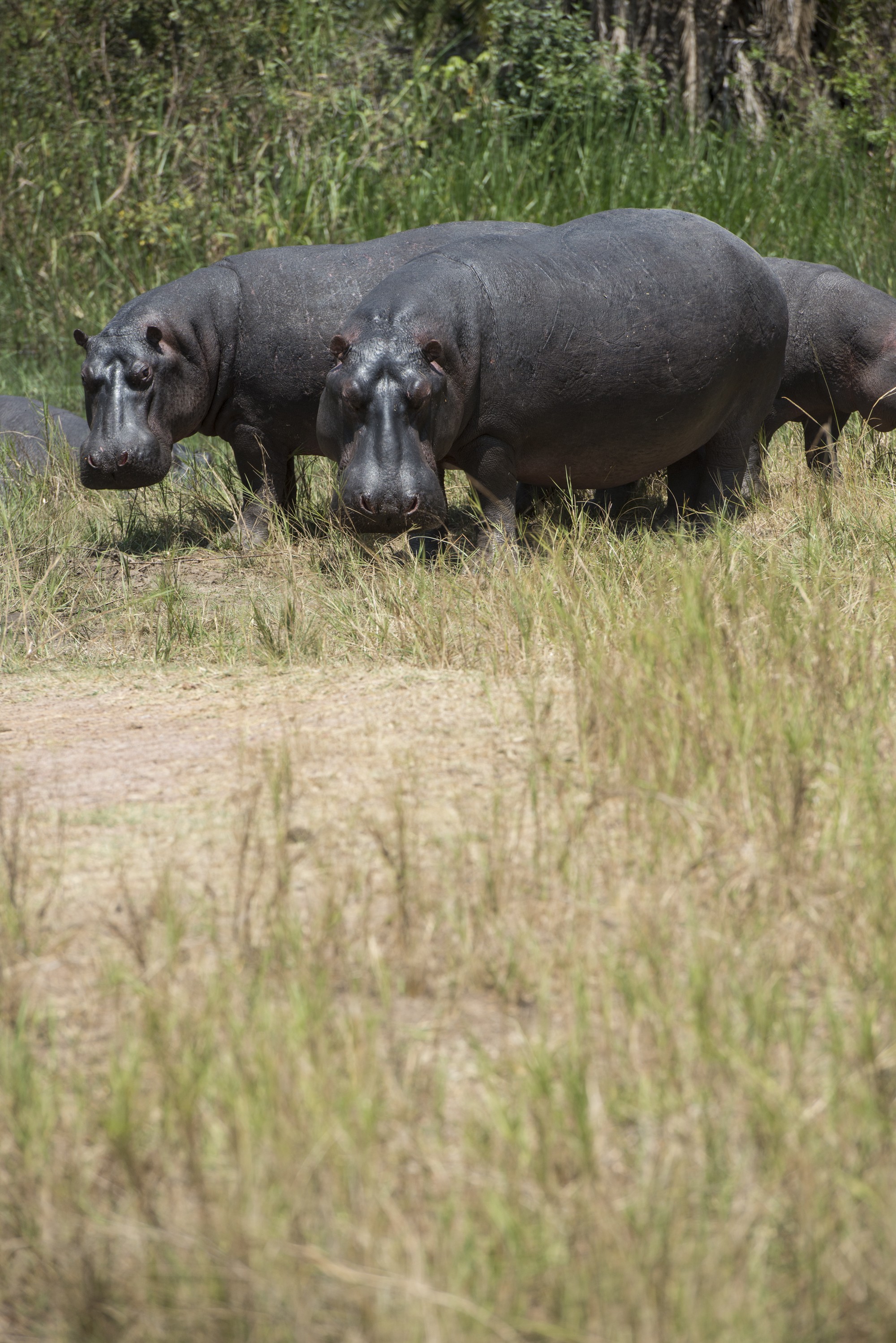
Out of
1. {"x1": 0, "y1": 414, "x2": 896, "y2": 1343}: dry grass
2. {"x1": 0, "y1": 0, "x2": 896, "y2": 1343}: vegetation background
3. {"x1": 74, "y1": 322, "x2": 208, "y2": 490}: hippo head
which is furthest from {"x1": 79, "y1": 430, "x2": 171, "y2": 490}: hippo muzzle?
{"x1": 0, "y1": 414, "x2": 896, "y2": 1343}: dry grass

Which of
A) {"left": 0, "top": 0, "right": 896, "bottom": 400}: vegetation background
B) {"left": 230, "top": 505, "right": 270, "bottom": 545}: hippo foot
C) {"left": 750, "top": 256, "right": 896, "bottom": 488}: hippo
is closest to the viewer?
{"left": 230, "top": 505, "right": 270, "bottom": 545}: hippo foot

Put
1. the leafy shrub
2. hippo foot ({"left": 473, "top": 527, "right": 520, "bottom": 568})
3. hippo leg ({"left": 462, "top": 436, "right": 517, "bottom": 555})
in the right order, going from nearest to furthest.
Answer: hippo foot ({"left": 473, "top": 527, "right": 520, "bottom": 568})
hippo leg ({"left": 462, "top": 436, "right": 517, "bottom": 555})
the leafy shrub

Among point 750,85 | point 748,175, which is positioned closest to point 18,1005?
point 748,175

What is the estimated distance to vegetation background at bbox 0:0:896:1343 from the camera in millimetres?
1559

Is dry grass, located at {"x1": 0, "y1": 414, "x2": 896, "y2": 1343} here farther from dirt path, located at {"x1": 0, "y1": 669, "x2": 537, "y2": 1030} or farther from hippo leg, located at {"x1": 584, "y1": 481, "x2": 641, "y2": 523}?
hippo leg, located at {"x1": 584, "y1": 481, "x2": 641, "y2": 523}

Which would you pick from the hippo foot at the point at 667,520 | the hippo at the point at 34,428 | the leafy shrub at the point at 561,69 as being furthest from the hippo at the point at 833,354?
the leafy shrub at the point at 561,69

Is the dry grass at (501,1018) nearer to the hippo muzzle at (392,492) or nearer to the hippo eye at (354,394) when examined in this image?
the hippo muzzle at (392,492)

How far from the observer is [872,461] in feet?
20.1

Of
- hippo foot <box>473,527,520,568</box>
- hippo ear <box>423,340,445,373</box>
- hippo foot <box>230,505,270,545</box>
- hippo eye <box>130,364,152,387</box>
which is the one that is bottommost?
hippo foot <box>230,505,270,545</box>

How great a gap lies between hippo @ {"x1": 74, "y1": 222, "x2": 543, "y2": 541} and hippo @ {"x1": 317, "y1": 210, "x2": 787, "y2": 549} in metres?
0.55

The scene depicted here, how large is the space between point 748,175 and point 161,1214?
9569mm

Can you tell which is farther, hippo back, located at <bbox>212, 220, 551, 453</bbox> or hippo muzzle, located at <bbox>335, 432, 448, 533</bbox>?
hippo back, located at <bbox>212, 220, 551, 453</bbox>

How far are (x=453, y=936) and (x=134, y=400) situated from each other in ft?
12.4

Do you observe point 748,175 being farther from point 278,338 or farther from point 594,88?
point 278,338
